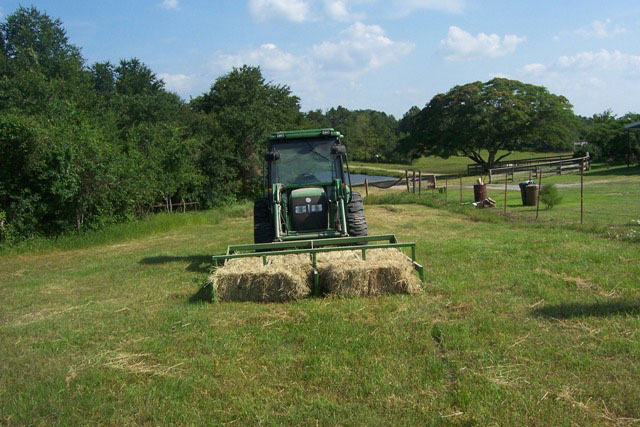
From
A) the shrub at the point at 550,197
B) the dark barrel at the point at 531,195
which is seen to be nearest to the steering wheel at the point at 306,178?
the shrub at the point at 550,197

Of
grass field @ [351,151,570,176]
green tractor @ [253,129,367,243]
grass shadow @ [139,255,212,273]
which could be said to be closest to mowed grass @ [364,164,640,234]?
green tractor @ [253,129,367,243]

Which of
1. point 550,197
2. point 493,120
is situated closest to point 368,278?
point 550,197

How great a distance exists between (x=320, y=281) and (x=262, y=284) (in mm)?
756

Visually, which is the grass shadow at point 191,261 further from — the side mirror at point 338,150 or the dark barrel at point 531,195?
the dark barrel at point 531,195

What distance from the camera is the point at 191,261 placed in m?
10.5

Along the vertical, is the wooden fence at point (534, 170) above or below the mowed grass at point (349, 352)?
above

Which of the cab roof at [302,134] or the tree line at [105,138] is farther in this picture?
the tree line at [105,138]

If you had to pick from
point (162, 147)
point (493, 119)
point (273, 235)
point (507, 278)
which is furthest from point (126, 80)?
point (507, 278)

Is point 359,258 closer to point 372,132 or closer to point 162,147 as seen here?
point 162,147

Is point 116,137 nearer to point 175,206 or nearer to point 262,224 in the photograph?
point 175,206

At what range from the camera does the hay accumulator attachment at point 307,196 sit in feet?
30.2

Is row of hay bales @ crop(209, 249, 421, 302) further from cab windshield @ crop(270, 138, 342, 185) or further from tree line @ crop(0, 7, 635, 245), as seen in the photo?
tree line @ crop(0, 7, 635, 245)

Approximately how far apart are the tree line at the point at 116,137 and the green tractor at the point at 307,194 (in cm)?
793

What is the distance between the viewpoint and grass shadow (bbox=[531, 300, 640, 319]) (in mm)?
5641
